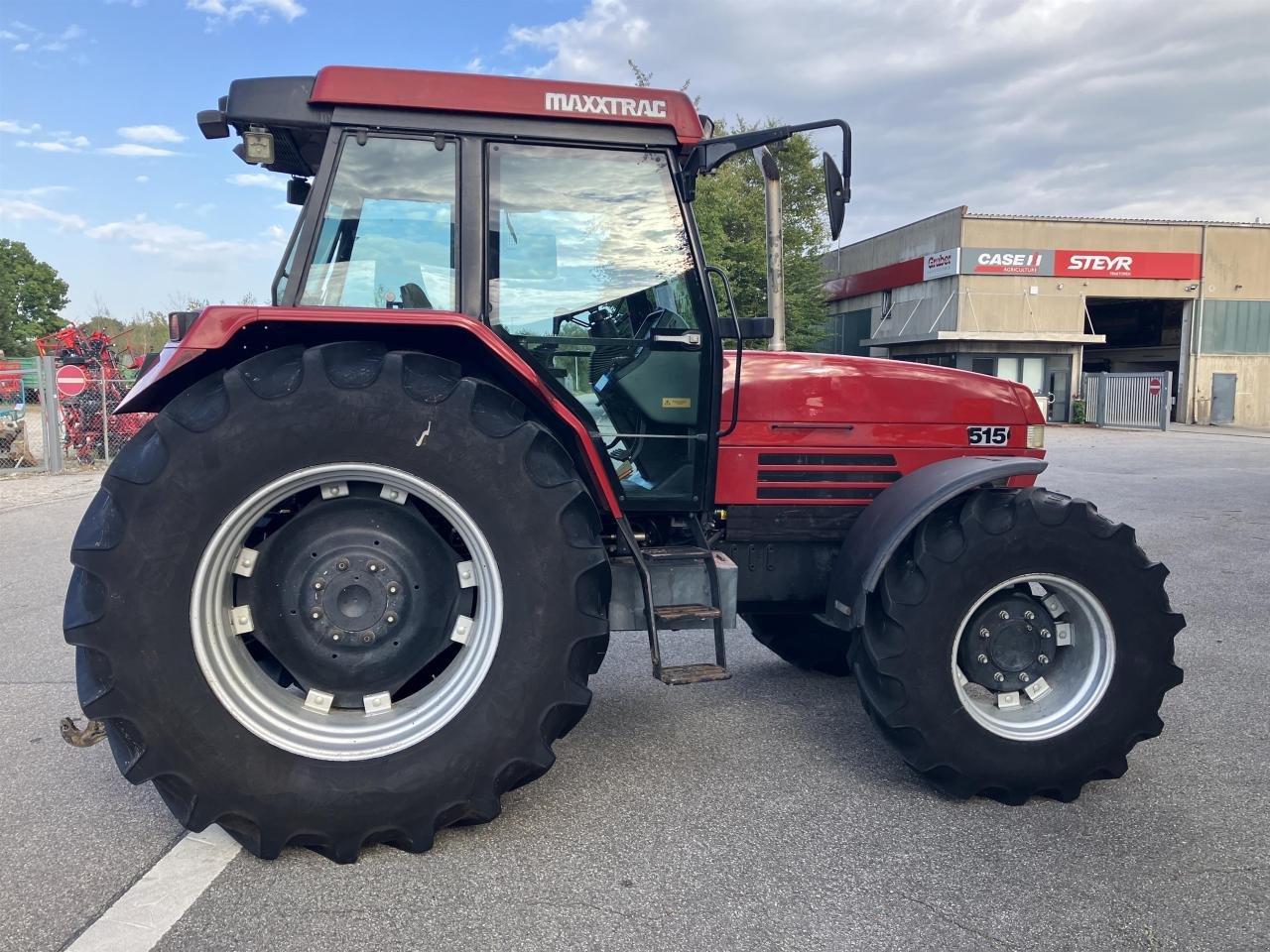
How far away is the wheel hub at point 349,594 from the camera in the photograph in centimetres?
277

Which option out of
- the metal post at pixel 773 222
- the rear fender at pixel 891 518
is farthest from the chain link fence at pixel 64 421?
the rear fender at pixel 891 518

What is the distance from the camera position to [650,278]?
3209 millimetres

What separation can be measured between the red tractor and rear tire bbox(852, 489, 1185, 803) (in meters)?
0.01

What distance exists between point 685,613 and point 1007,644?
1177mm

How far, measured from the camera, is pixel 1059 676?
324 centimetres

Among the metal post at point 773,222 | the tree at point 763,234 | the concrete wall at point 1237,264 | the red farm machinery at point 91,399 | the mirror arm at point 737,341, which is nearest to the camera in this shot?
the mirror arm at point 737,341

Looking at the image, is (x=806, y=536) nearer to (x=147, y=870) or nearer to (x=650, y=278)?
(x=650, y=278)

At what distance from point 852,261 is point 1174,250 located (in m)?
11.9

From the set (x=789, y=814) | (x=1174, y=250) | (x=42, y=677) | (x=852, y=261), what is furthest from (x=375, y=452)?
(x=852, y=261)

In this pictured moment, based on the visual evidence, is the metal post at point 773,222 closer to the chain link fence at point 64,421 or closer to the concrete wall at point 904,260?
the chain link fence at point 64,421

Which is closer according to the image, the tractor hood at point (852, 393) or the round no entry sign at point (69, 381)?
the tractor hood at point (852, 393)

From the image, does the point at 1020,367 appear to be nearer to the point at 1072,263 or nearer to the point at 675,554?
the point at 1072,263

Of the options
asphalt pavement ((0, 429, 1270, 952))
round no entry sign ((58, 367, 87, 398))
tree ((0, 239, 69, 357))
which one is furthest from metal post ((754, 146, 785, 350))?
tree ((0, 239, 69, 357))


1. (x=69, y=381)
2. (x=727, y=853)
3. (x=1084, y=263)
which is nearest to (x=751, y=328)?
(x=727, y=853)
